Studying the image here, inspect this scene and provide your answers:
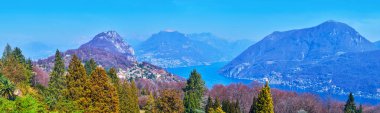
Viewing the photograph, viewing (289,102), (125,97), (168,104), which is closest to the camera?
(168,104)

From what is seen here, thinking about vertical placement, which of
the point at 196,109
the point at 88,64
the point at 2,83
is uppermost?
the point at 88,64

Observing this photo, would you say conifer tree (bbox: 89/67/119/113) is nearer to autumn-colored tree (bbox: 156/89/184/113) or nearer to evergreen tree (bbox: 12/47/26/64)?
autumn-colored tree (bbox: 156/89/184/113)

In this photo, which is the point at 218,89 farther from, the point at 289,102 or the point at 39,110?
the point at 39,110

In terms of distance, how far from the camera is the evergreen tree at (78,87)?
40.6m

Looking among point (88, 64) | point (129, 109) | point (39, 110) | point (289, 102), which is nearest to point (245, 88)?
point (289, 102)

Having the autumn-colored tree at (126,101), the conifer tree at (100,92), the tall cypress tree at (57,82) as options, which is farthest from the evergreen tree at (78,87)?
the autumn-colored tree at (126,101)

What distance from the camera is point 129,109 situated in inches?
2330

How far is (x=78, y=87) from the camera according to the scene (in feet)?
139

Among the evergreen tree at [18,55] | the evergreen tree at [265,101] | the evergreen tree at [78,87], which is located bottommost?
the evergreen tree at [265,101]

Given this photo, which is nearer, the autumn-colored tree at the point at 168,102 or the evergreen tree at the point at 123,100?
the autumn-colored tree at the point at 168,102

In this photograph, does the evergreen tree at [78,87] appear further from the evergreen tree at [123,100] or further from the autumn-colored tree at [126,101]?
the autumn-colored tree at [126,101]

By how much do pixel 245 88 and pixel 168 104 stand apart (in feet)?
277

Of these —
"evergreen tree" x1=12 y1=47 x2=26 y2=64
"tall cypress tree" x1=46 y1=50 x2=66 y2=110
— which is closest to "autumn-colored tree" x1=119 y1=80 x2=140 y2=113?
"tall cypress tree" x1=46 y1=50 x2=66 y2=110

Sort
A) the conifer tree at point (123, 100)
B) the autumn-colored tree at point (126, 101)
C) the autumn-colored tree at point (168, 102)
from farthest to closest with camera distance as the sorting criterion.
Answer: the autumn-colored tree at point (126, 101), the conifer tree at point (123, 100), the autumn-colored tree at point (168, 102)
